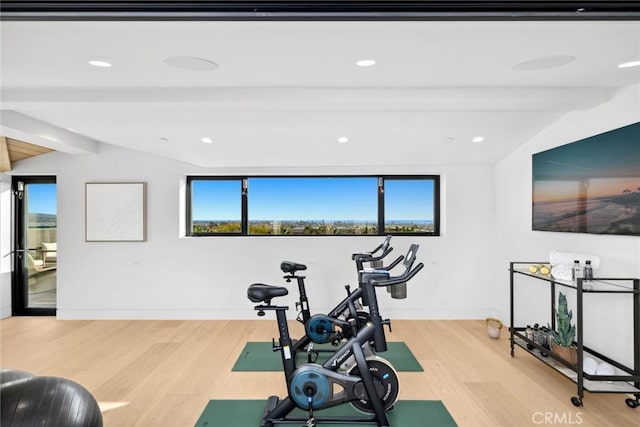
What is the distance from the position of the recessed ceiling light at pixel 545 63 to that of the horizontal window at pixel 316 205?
3.13 meters

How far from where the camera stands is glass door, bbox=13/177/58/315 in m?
5.57

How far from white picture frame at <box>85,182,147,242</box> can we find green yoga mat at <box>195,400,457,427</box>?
330 cm

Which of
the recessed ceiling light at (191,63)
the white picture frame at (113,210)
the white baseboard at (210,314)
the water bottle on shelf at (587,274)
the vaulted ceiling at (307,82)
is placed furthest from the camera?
the white picture frame at (113,210)

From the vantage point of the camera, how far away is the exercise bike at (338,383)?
2.50m

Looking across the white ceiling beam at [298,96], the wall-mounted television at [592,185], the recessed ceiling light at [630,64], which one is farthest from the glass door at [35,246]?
the recessed ceiling light at [630,64]

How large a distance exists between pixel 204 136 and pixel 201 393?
2.62 meters

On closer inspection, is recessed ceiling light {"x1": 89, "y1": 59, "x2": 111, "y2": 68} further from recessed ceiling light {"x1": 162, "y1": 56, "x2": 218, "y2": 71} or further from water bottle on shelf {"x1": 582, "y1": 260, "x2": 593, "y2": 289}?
water bottle on shelf {"x1": 582, "y1": 260, "x2": 593, "y2": 289}

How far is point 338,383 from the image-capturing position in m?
2.54

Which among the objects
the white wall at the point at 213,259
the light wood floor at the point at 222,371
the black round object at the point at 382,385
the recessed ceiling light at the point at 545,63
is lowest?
the light wood floor at the point at 222,371

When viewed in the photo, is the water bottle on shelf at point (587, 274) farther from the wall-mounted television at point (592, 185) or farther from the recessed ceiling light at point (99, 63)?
the recessed ceiling light at point (99, 63)

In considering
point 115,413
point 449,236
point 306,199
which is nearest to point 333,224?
point 306,199

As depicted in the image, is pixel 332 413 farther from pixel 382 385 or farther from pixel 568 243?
pixel 568 243

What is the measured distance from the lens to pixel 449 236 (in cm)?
529

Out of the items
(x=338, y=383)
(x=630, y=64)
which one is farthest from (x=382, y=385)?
(x=630, y=64)
